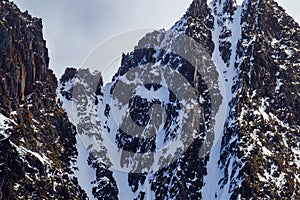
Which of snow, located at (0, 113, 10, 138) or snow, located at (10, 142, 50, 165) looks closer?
snow, located at (10, 142, 50, 165)

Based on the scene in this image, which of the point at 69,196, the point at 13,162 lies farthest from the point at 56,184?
the point at 13,162

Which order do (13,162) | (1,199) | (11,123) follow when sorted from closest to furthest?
1. (1,199)
2. (13,162)
3. (11,123)

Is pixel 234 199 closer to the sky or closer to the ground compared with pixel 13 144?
closer to the ground

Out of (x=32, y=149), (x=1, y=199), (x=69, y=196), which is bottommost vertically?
(x=1, y=199)

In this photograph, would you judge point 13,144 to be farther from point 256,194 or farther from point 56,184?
point 256,194

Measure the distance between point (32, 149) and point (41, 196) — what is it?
767 inches

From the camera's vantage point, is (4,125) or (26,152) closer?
(26,152)

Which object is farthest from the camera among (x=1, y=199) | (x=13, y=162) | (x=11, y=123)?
(x=11, y=123)

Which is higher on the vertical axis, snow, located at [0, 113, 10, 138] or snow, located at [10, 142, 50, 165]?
snow, located at [0, 113, 10, 138]

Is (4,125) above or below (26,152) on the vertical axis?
above

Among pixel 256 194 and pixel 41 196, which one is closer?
pixel 41 196

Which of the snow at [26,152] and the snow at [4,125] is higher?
the snow at [4,125]

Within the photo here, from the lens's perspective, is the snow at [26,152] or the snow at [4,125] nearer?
the snow at [26,152]

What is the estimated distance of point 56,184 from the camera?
197 meters
